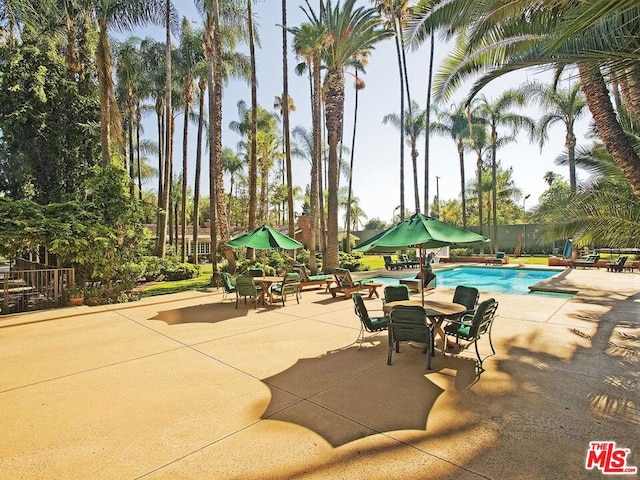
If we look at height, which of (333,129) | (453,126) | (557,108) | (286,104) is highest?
(453,126)

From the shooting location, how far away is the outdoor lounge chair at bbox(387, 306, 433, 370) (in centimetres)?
516

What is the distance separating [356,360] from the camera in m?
5.70

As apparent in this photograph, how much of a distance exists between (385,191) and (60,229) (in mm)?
49523

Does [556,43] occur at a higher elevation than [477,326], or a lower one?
higher

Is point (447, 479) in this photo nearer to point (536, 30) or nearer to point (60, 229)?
point (536, 30)

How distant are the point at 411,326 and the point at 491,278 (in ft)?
55.5

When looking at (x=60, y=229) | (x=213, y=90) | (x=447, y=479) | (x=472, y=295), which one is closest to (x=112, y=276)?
(x=60, y=229)

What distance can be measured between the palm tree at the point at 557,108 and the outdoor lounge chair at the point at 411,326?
20866mm

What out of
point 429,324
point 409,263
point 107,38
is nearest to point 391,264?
point 409,263

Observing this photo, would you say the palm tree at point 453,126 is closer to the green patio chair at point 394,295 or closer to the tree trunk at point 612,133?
the tree trunk at point 612,133

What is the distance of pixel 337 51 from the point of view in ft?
55.1

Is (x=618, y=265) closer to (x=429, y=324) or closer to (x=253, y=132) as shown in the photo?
(x=429, y=324)

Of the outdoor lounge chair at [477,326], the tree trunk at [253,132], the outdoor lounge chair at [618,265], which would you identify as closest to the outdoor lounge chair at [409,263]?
the outdoor lounge chair at [618,265]

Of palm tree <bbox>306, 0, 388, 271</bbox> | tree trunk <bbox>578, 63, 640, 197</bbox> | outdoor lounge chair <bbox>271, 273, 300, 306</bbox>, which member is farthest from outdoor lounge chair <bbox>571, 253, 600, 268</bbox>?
outdoor lounge chair <bbox>271, 273, 300, 306</bbox>
